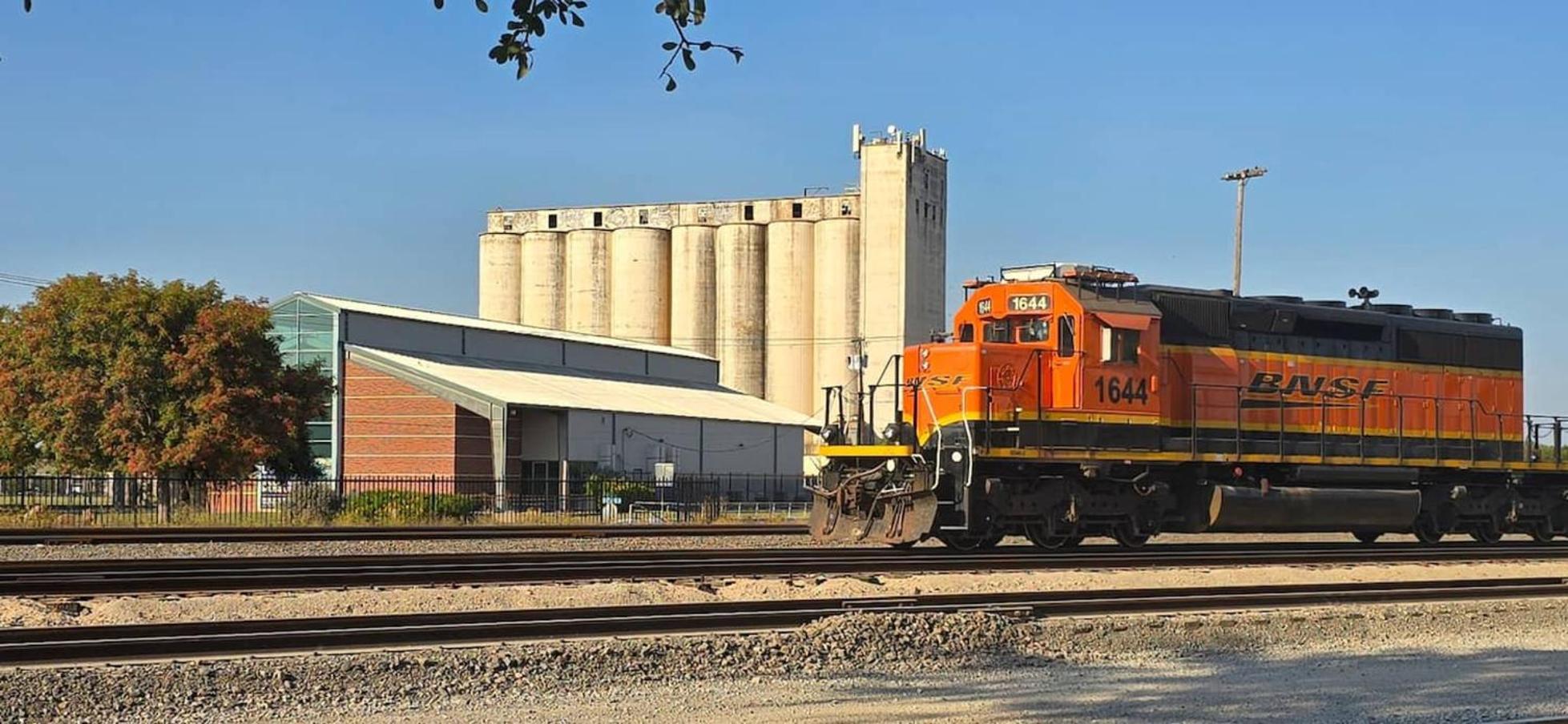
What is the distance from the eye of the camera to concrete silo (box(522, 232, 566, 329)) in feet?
275

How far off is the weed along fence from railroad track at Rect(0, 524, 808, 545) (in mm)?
4983

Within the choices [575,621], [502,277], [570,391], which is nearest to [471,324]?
[570,391]

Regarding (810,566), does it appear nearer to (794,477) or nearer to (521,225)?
(794,477)

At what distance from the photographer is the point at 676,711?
9977mm

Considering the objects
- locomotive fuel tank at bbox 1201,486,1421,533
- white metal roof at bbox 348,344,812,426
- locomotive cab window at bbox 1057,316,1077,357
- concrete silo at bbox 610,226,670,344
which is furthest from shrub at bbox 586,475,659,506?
concrete silo at bbox 610,226,670,344

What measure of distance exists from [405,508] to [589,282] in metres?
47.1

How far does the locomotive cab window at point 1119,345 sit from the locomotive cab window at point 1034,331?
0.77 m

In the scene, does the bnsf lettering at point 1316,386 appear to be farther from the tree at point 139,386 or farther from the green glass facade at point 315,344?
the green glass facade at point 315,344

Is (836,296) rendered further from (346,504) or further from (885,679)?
(885,679)

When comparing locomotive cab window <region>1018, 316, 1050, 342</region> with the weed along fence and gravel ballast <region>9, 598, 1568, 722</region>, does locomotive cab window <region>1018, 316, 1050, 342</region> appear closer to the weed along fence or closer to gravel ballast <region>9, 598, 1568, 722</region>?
gravel ballast <region>9, 598, 1568, 722</region>

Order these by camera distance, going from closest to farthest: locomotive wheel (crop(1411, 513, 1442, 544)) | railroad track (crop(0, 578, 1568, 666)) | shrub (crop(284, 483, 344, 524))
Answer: railroad track (crop(0, 578, 1568, 666)) → locomotive wheel (crop(1411, 513, 1442, 544)) → shrub (crop(284, 483, 344, 524))

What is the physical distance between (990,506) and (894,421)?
1.88 m

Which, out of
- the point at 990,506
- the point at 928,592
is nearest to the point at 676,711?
the point at 928,592

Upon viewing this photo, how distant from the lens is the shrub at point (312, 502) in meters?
34.9
